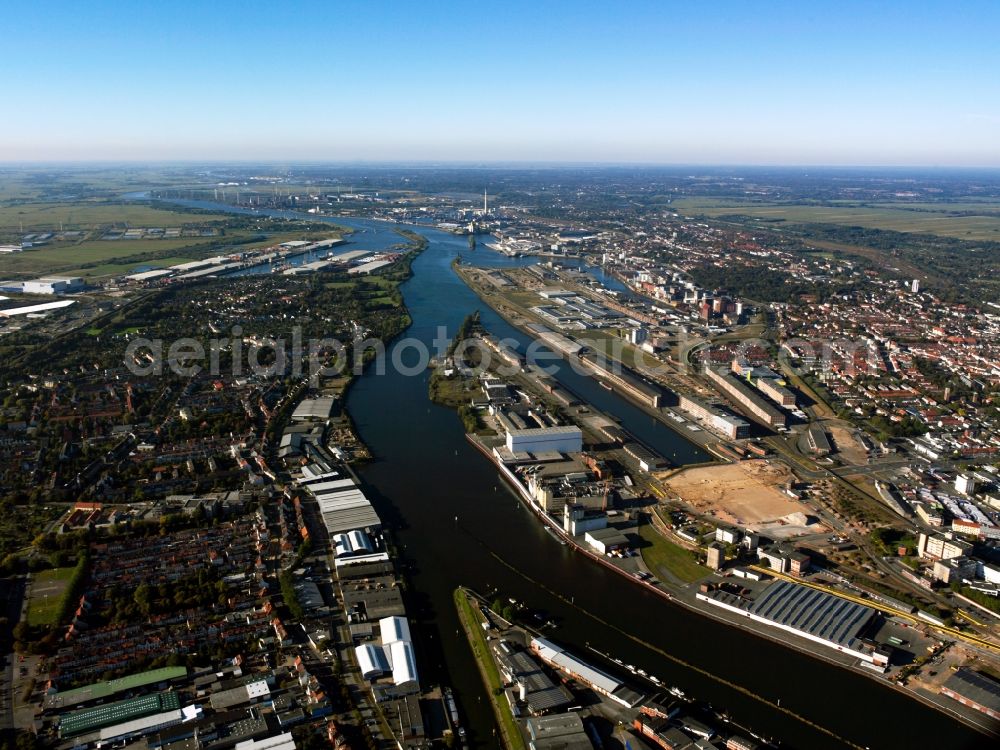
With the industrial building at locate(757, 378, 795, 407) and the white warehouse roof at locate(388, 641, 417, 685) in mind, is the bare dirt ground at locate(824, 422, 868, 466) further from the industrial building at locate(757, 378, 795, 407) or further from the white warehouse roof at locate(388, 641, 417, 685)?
the white warehouse roof at locate(388, 641, 417, 685)

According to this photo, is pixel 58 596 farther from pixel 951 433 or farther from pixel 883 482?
pixel 951 433

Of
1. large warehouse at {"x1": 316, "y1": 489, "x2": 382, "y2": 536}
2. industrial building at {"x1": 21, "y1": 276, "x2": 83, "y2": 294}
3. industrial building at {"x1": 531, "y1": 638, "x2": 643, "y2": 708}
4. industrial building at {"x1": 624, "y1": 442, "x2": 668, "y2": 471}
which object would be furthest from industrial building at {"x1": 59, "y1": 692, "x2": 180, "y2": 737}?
industrial building at {"x1": 21, "y1": 276, "x2": 83, "y2": 294}

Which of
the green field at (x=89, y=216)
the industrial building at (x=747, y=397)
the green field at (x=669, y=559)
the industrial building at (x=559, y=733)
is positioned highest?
the green field at (x=89, y=216)

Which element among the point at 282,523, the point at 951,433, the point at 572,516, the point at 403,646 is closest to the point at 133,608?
the point at 282,523

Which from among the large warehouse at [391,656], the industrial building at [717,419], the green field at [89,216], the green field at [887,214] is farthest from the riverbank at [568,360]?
the green field at [887,214]

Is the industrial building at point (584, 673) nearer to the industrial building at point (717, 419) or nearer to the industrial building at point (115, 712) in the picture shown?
the industrial building at point (115, 712)

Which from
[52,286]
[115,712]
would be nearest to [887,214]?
[52,286]

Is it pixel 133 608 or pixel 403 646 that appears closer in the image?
pixel 403 646
